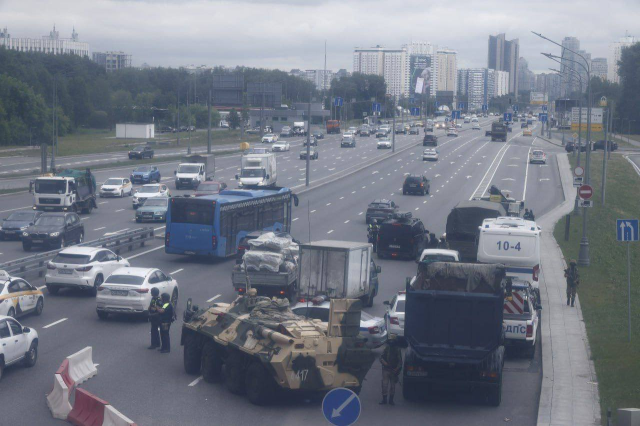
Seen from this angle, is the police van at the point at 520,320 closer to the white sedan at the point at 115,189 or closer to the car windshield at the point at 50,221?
the car windshield at the point at 50,221

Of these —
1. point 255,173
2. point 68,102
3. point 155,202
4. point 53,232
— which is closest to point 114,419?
point 53,232

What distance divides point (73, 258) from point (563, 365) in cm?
1427

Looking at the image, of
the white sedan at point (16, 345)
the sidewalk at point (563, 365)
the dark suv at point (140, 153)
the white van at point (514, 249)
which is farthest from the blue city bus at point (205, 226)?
the dark suv at point (140, 153)

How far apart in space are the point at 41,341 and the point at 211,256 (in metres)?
12.5

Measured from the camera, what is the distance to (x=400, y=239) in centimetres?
3366

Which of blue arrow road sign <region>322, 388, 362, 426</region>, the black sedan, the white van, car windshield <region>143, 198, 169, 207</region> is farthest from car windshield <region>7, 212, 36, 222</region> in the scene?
blue arrow road sign <region>322, 388, 362, 426</region>

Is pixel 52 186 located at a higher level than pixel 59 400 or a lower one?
higher

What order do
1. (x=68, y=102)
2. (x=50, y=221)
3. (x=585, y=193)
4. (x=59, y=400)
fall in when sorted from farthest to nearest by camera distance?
(x=68, y=102) < (x=50, y=221) < (x=585, y=193) < (x=59, y=400)

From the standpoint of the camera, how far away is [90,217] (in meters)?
44.9

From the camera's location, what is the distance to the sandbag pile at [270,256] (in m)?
23.7

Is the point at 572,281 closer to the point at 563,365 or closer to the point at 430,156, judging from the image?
the point at 563,365

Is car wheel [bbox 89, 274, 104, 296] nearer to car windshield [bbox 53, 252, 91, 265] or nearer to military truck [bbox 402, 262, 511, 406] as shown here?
car windshield [bbox 53, 252, 91, 265]

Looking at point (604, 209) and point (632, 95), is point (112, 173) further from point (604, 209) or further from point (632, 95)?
point (632, 95)

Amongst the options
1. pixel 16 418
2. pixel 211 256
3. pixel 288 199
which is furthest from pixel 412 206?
pixel 16 418
